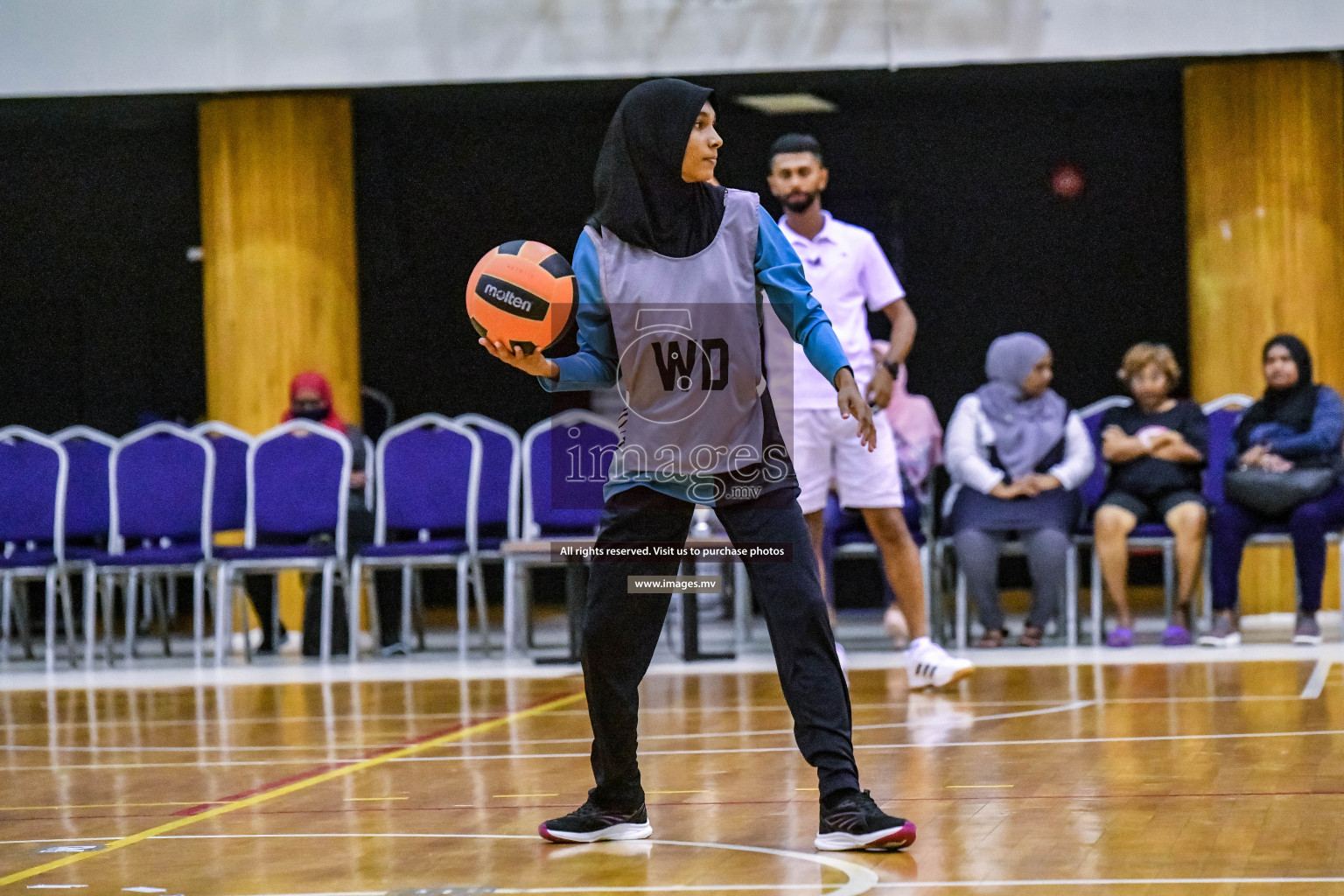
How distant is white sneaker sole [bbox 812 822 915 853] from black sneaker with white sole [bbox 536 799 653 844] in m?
0.43

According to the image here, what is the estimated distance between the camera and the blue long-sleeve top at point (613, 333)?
346 centimetres

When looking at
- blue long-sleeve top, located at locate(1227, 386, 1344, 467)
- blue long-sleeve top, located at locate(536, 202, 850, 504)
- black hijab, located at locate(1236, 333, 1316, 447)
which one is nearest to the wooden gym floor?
blue long-sleeve top, located at locate(536, 202, 850, 504)

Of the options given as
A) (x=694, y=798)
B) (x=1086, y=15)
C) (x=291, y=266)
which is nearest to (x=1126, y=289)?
(x=1086, y=15)

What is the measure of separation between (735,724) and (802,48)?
5060 millimetres

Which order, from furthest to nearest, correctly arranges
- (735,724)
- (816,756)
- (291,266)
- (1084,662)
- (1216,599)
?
(291,266) < (1216,599) < (1084,662) < (735,724) < (816,756)

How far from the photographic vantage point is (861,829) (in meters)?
3.24

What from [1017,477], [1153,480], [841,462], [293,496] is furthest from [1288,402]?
[293,496]

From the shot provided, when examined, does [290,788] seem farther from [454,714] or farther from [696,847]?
[454,714]

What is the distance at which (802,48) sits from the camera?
9.46m

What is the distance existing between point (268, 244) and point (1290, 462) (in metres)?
5.63

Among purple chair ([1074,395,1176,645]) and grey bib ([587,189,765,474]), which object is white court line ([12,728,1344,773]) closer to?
grey bib ([587,189,765,474])

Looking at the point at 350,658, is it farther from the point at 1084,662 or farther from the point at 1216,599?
the point at 1216,599

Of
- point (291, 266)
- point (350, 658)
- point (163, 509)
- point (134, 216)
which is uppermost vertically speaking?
point (134, 216)

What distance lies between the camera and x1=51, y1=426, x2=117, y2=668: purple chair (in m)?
8.77
